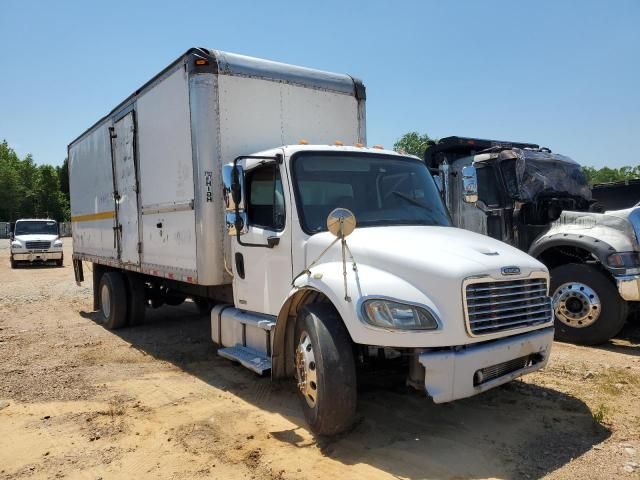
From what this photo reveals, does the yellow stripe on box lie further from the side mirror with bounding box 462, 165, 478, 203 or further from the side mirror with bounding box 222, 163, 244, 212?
the side mirror with bounding box 462, 165, 478, 203

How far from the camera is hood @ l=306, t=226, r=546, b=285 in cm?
358

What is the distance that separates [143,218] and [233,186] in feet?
9.95

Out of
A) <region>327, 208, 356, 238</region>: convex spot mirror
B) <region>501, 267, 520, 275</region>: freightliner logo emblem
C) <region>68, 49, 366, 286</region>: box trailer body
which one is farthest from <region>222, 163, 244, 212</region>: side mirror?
<region>501, 267, 520, 275</region>: freightliner logo emblem

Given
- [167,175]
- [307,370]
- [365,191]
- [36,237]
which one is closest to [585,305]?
[365,191]

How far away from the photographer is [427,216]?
4844mm

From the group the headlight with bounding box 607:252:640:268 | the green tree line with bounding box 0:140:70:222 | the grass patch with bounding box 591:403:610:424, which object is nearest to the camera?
the grass patch with bounding box 591:403:610:424

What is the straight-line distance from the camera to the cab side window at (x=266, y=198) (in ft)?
15.6

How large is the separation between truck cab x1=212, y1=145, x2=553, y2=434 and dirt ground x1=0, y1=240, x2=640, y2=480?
1.35 feet

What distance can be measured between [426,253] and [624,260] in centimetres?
367

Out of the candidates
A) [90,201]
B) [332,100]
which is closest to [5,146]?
[90,201]

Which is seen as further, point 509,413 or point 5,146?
point 5,146

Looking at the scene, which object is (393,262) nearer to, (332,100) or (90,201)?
(332,100)

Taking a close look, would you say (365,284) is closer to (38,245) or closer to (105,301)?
(105,301)

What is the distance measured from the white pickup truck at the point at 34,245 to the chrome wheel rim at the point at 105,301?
15.1m
